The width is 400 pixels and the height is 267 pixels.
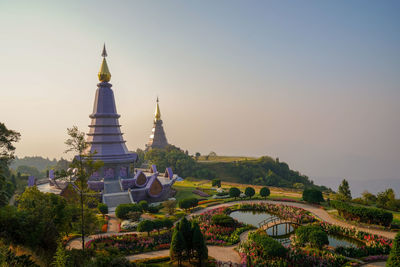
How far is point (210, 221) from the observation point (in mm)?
26891

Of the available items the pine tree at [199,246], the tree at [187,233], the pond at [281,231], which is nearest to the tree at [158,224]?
the tree at [187,233]

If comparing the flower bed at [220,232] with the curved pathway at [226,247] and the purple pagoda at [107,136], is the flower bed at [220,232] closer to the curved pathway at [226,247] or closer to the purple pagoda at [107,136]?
the curved pathway at [226,247]

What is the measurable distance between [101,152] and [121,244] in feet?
74.5

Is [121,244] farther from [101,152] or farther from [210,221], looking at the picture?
[101,152]

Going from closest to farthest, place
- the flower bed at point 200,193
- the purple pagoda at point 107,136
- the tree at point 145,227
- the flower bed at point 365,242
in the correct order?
the flower bed at point 365,242 → the tree at point 145,227 → the purple pagoda at point 107,136 → the flower bed at point 200,193

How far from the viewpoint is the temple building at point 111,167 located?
120 feet

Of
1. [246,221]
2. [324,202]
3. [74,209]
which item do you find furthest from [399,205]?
[74,209]

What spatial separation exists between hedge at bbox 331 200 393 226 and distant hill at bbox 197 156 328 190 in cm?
3511

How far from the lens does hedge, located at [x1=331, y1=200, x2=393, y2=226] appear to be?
24.3 m

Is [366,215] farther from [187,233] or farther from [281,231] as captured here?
[187,233]

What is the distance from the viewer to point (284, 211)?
30625 millimetres

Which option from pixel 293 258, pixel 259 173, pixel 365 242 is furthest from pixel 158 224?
pixel 259 173

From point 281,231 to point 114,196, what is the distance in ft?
75.3

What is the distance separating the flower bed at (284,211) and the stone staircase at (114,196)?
1636 cm
